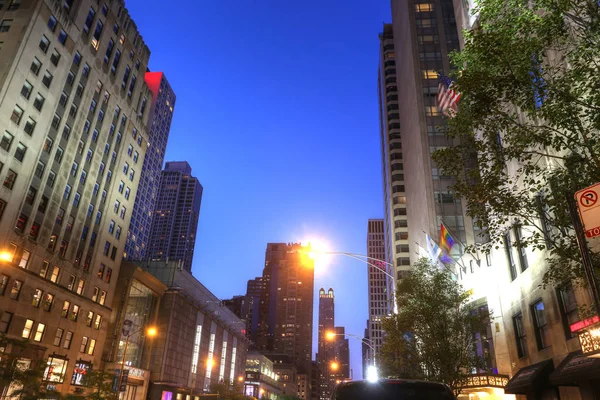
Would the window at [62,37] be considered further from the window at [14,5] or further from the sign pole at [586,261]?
the sign pole at [586,261]

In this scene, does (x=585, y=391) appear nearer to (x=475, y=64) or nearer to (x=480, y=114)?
(x=480, y=114)

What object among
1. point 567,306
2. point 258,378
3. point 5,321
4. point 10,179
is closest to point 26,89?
point 10,179

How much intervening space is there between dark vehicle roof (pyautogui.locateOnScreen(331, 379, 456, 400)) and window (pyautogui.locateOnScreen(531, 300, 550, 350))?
63.4 ft

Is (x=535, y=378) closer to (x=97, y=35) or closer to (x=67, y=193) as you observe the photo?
(x=67, y=193)

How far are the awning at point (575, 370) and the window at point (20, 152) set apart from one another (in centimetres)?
5014

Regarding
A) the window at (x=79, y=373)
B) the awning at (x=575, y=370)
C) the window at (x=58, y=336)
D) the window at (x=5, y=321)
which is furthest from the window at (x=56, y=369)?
the awning at (x=575, y=370)

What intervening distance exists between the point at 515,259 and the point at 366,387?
23876mm

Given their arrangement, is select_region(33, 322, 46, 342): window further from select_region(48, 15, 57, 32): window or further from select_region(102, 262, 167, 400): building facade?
select_region(48, 15, 57, 32): window

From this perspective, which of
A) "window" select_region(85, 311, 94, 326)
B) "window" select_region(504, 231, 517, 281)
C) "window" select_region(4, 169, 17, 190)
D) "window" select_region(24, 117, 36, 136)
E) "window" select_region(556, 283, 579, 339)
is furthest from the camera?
"window" select_region(85, 311, 94, 326)

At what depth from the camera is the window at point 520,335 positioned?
26.9 meters

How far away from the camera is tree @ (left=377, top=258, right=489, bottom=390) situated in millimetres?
29797

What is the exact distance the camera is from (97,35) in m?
63.1

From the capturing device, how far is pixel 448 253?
38.7 m

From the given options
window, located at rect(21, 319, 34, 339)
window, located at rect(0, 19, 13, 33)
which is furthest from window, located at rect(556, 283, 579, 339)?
window, located at rect(0, 19, 13, 33)
